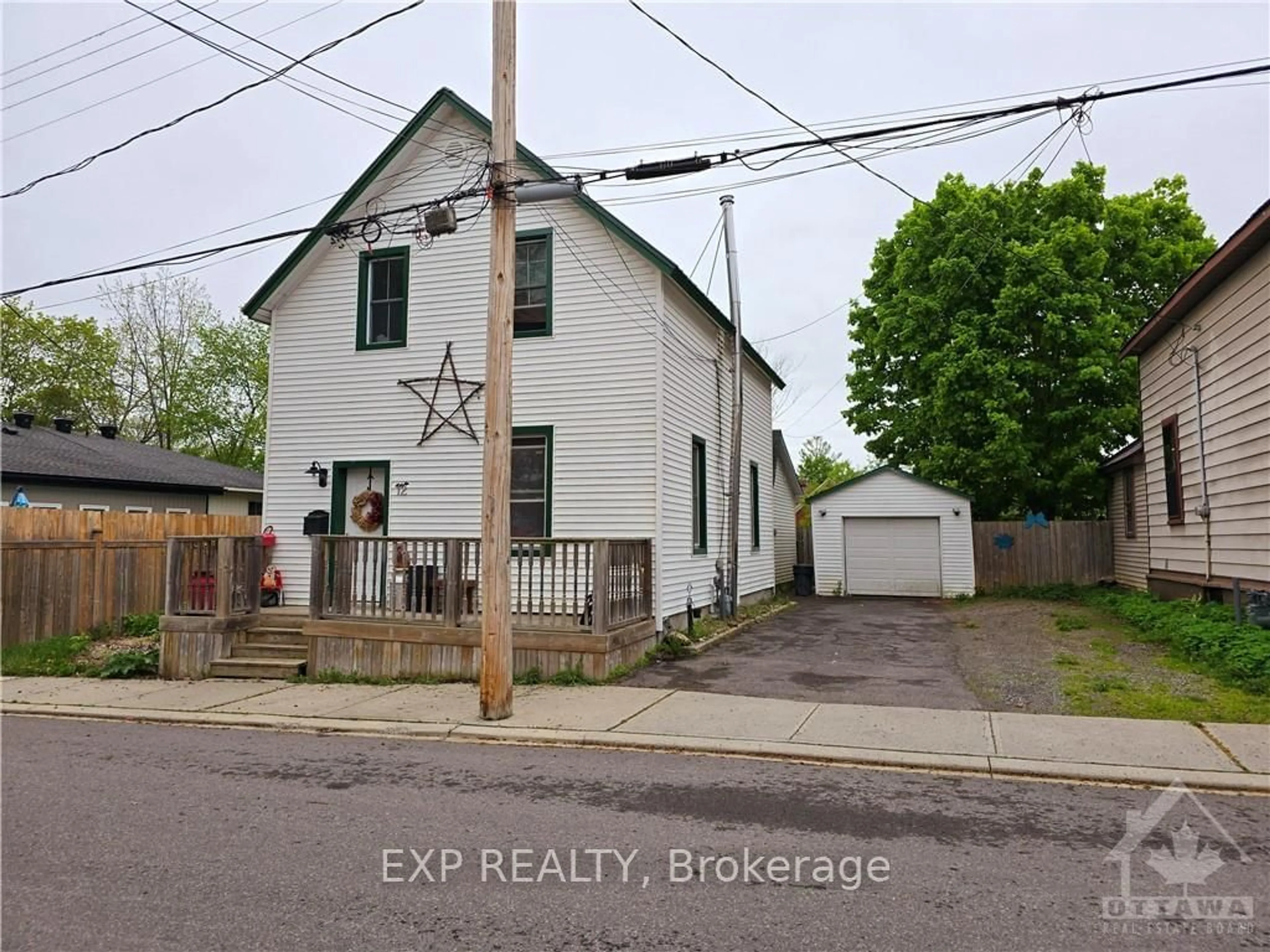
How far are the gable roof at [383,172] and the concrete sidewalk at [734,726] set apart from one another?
20.5 feet

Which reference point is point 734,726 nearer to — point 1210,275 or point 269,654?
point 269,654

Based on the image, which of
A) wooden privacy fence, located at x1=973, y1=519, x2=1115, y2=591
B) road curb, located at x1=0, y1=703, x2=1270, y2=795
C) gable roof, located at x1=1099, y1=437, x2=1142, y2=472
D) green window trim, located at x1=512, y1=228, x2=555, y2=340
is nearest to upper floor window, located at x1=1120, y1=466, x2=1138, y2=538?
gable roof, located at x1=1099, y1=437, x2=1142, y2=472

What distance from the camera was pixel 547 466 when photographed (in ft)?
40.6

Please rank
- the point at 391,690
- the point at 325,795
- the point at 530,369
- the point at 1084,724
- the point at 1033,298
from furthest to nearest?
the point at 1033,298 → the point at 530,369 → the point at 391,690 → the point at 1084,724 → the point at 325,795

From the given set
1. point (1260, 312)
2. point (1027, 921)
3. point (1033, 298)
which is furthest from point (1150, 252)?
point (1027, 921)

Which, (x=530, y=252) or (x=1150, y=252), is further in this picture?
(x=1150, y=252)

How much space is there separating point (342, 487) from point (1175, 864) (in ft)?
39.1

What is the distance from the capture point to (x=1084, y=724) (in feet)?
24.3

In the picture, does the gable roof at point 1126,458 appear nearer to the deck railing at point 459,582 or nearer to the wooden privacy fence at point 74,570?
the deck railing at point 459,582

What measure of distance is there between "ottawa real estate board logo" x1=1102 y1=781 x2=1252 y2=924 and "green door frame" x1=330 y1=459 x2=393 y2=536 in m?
10.9

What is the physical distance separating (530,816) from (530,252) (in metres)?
9.51

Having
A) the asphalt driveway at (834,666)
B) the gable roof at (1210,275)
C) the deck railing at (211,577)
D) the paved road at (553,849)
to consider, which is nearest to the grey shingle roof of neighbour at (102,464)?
the deck railing at (211,577)

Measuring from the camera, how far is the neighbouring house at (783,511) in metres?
21.6

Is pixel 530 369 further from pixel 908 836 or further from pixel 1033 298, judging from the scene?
pixel 1033 298
